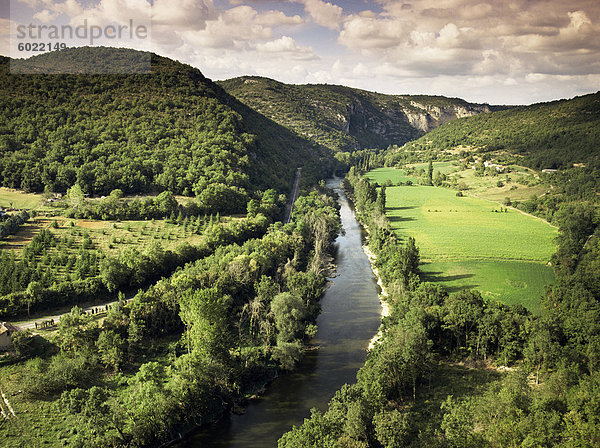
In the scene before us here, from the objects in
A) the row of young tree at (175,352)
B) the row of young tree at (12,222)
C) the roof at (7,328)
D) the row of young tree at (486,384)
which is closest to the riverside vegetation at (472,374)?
the row of young tree at (486,384)

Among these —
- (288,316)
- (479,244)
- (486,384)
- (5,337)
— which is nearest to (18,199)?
(5,337)

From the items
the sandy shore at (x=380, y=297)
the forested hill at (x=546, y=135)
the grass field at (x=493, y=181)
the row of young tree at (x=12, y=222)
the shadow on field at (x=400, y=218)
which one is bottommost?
the sandy shore at (x=380, y=297)

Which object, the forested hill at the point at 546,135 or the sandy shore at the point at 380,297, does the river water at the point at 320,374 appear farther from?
the forested hill at the point at 546,135

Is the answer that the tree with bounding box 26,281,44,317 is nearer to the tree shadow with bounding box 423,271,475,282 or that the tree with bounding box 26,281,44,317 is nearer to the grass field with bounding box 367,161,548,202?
the tree shadow with bounding box 423,271,475,282

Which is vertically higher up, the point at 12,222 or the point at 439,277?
the point at 12,222

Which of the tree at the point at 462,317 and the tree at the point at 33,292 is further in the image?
the tree at the point at 33,292

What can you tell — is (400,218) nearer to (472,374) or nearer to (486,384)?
(472,374)
